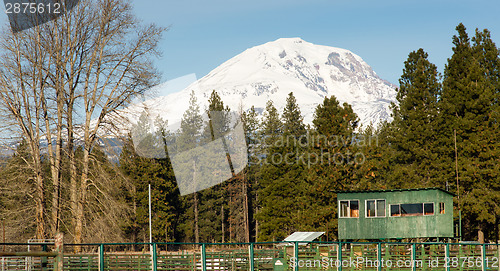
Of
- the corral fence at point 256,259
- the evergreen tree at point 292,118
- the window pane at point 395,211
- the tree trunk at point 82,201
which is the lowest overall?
the corral fence at point 256,259

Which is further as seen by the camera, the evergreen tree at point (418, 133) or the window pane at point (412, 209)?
the evergreen tree at point (418, 133)

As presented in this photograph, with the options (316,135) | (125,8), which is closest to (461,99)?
(316,135)

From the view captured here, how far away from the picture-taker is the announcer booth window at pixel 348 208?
4341cm

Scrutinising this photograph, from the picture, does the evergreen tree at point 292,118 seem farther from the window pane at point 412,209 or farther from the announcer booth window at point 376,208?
the window pane at point 412,209

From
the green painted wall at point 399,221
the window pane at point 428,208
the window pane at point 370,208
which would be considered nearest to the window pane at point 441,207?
the green painted wall at point 399,221

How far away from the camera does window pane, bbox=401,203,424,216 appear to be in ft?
137

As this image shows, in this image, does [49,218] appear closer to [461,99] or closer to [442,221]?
[442,221]

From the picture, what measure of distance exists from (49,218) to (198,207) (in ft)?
183

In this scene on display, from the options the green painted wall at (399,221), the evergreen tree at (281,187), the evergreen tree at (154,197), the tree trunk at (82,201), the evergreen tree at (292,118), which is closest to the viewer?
the tree trunk at (82,201)

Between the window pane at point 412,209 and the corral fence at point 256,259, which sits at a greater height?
the window pane at point 412,209

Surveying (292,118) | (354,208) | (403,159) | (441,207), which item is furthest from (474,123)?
(292,118)

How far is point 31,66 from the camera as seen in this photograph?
26688 millimetres

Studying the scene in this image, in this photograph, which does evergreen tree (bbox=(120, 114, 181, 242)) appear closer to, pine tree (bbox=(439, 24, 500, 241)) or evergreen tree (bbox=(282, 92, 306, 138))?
evergreen tree (bbox=(282, 92, 306, 138))

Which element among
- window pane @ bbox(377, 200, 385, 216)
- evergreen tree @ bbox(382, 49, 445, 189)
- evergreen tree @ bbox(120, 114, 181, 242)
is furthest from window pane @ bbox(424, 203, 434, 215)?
evergreen tree @ bbox(120, 114, 181, 242)
